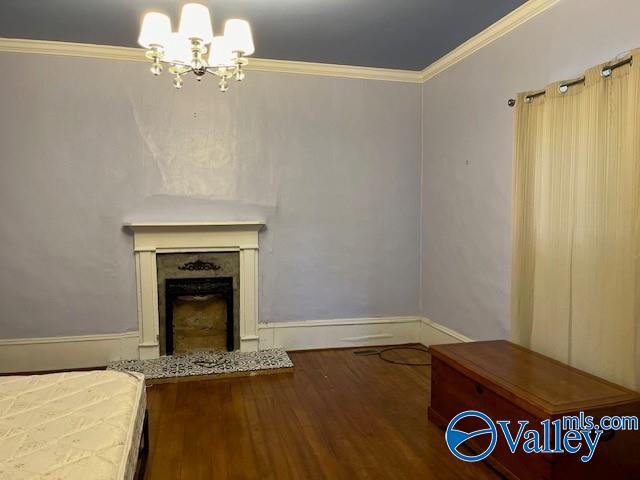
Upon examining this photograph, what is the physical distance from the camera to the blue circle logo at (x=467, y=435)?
2.21 m

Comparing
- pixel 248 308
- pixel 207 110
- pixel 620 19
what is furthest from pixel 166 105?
pixel 620 19

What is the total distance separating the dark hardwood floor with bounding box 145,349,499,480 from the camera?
2219 millimetres

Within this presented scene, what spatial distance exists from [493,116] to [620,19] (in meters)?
1.04

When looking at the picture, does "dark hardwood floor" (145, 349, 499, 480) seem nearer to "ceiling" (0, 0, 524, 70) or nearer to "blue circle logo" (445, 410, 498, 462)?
"blue circle logo" (445, 410, 498, 462)

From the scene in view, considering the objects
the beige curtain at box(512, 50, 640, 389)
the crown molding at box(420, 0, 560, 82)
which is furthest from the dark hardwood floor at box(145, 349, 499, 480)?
the crown molding at box(420, 0, 560, 82)

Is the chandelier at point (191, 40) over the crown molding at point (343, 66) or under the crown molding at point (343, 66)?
under

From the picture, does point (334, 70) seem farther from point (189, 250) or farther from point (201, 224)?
point (189, 250)

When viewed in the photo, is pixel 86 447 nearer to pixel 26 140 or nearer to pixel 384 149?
pixel 26 140

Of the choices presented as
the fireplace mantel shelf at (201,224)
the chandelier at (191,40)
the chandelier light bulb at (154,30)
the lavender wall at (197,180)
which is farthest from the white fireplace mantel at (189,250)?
the chandelier light bulb at (154,30)


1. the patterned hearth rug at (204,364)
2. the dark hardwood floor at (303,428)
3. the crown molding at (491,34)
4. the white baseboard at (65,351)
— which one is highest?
the crown molding at (491,34)

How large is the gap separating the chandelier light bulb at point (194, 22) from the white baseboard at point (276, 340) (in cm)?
266

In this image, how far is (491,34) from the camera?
10.4 ft

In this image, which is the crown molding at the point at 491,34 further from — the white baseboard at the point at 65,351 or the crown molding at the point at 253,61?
the white baseboard at the point at 65,351

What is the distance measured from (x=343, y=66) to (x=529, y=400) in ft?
10.2
